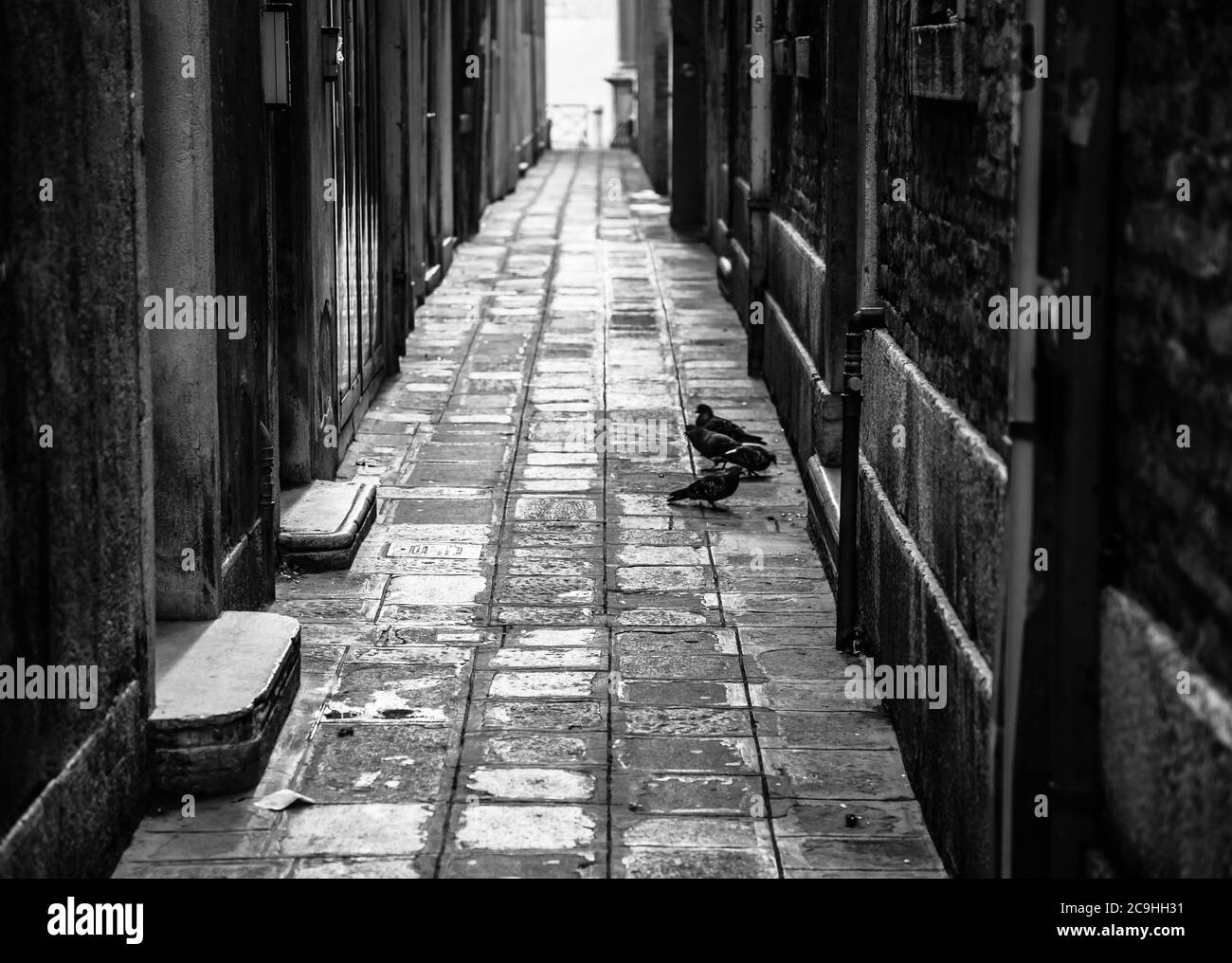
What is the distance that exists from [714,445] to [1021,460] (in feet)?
19.0

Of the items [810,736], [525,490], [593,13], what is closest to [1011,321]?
[810,736]

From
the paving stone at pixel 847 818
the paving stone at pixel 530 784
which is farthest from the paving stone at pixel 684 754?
the paving stone at pixel 847 818

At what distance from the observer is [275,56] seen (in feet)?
24.3

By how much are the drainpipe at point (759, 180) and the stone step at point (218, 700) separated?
22.6ft

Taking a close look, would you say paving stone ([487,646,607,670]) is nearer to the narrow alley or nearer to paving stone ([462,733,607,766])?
the narrow alley

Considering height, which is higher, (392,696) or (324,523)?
(324,523)

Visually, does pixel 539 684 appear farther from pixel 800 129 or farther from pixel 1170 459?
pixel 800 129

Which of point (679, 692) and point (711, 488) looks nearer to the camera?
point (679, 692)

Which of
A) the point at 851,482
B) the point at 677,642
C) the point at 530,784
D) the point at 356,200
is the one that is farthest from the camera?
the point at 356,200

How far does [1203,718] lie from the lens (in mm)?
3150

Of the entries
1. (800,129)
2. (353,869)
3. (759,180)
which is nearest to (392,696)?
(353,869)

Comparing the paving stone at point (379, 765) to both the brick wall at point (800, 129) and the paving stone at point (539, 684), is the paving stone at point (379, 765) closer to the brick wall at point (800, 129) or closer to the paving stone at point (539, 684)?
the paving stone at point (539, 684)

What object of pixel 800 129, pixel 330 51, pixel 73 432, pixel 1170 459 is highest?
pixel 330 51

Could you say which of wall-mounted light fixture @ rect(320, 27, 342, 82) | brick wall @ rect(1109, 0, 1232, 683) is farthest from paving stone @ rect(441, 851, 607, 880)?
wall-mounted light fixture @ rect(320, 27, 342, 82)
